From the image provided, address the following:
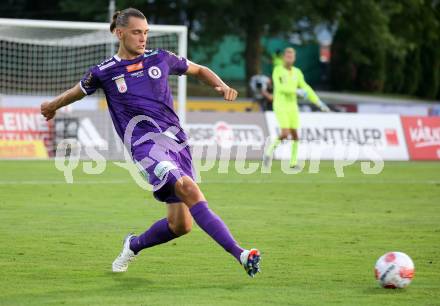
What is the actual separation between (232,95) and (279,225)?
4277 millimetres

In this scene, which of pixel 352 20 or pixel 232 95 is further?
pixel 352 20

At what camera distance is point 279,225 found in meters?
12.1

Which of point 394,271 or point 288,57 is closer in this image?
point 394,271

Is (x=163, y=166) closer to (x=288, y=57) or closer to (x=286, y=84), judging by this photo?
(x=288, y=57)

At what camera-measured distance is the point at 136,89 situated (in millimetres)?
8156

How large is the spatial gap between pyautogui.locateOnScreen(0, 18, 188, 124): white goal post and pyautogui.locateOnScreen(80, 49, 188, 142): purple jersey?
44.0ft

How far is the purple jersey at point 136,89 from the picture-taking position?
814 cm

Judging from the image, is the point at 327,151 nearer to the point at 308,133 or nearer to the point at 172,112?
the point at 308,133

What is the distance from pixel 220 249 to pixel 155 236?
1.67 m


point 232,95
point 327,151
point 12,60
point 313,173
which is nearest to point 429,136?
point 327,151

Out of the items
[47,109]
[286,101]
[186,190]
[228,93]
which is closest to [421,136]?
[286,101]

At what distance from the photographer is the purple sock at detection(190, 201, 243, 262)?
25.0 feet

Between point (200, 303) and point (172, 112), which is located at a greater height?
point (172, 112)

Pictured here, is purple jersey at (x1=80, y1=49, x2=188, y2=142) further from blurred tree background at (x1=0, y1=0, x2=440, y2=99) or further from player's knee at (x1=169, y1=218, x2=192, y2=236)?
blurred tree background at (x1=0, y1=0, x2=440, y2=99)
